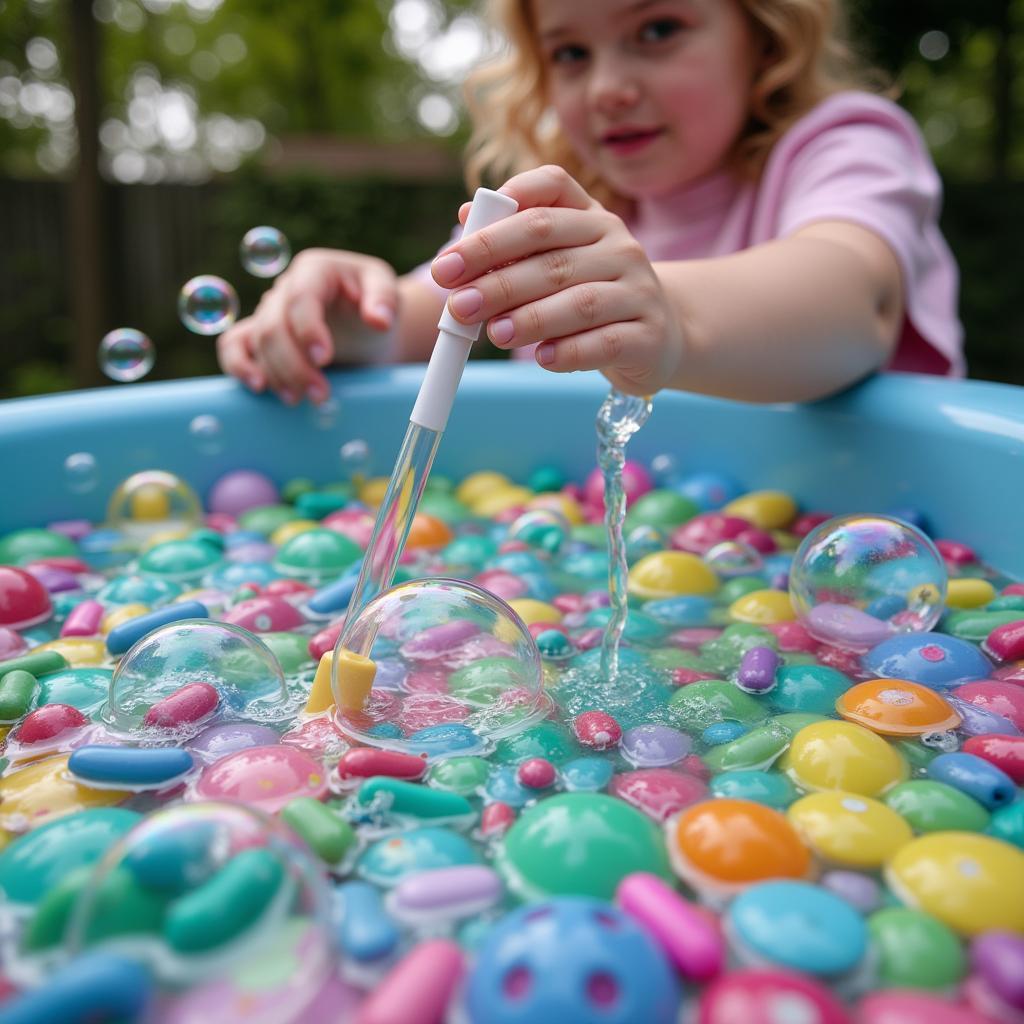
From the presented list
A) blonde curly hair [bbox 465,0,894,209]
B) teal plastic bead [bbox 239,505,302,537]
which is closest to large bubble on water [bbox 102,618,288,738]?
teal plastic bead [bbox 239,505,302,537]

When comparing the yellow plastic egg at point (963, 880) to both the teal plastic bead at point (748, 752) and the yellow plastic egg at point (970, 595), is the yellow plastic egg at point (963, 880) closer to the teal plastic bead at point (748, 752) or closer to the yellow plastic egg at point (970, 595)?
the teal plastic bead at point (748, 752)

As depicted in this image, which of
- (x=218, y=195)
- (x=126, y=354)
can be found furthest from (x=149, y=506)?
(x=218, y=195)

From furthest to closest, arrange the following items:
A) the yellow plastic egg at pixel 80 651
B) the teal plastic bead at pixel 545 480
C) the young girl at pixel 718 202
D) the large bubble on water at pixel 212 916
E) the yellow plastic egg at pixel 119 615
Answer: the teal plastic bead at pixel 545 480 < the young girl at pixel 718 202 < the yellow plastic egg at pixel 119 615 < the yellow plastic egg at pixel 80 651 < the large bubble on water at pixel 212 916

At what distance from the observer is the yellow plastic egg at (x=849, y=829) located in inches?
29.0

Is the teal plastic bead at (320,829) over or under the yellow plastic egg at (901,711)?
under

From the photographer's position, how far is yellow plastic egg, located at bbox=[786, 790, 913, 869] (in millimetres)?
736

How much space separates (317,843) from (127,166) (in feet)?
35.9

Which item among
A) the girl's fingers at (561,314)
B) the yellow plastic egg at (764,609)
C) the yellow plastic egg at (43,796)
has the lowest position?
the yellow plastic egg at (43,796)

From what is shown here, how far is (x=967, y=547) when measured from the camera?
145 cm

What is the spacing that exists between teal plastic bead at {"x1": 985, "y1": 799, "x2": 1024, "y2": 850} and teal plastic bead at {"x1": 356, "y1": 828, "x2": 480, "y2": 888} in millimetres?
392

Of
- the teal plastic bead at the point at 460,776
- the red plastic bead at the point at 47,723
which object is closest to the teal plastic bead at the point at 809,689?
the teal plastic bead at the point at 460,776

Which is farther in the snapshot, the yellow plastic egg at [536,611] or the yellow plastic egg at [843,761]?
the yellow plastic egg at [536,611]

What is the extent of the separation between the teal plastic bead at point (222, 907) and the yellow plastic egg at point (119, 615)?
66 centimetres

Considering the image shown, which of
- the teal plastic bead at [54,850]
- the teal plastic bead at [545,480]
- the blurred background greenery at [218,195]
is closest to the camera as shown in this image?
the teal plastic bead at [54,850]
